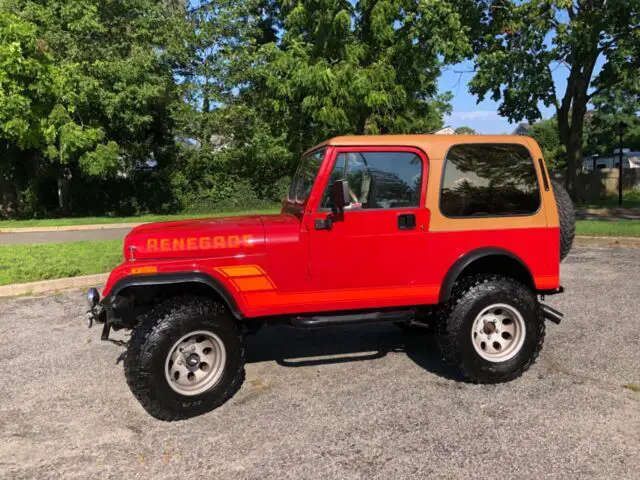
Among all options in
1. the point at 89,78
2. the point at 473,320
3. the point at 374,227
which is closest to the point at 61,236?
the point at 89,78

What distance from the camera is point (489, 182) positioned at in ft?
13.8

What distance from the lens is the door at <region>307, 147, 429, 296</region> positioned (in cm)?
396

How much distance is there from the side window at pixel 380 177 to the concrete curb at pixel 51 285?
5.59 m

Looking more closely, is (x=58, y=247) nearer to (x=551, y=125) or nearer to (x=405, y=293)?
(x=405, y=293)

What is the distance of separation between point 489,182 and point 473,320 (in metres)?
1.12

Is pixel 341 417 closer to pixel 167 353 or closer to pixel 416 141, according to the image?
pixel 167 353

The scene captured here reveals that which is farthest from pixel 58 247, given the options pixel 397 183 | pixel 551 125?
pixel 551 125

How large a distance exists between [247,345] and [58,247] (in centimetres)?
811

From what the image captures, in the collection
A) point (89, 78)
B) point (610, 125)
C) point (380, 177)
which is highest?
point (610, 125)

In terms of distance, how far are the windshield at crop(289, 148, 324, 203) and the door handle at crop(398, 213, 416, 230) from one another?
29.6 inches

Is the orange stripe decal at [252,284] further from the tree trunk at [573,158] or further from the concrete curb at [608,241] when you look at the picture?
the tree trunk at [573,158]

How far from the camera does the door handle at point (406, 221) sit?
403 centimetres

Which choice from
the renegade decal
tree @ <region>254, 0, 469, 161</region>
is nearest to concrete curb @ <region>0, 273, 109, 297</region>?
the renegade decal

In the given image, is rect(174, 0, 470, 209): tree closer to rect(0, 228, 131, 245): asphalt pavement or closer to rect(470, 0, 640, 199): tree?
rect(470, 0, 640, 199): tree
